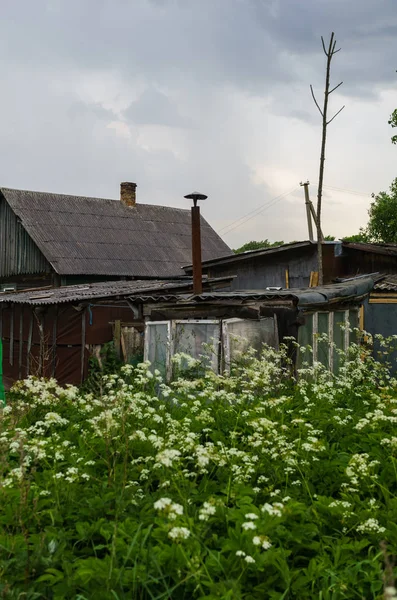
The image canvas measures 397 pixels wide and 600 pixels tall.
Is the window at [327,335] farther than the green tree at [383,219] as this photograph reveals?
No

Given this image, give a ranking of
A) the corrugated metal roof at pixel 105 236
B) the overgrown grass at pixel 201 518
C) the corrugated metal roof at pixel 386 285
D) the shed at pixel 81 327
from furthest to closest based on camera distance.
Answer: the corrugated metal roof at pixel 105 236
the corrugated metal roof at pixel 386 285
the shed at pixel 81 327
the overgrown grass at pixel 201 518

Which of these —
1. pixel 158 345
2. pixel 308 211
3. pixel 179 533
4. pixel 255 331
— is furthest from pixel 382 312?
pixel 179 533

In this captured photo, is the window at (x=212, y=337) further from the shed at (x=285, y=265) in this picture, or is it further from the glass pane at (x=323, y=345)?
the shed at (x=285, y=265)

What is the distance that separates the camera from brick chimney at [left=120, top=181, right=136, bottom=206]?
2784cm

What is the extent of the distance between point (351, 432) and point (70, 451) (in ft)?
7.49

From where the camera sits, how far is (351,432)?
17.0ft

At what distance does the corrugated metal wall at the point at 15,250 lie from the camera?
75.3 feet

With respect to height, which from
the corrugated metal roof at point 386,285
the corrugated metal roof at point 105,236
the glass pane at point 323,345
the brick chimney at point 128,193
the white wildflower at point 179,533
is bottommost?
the white wildflower at point 179,533

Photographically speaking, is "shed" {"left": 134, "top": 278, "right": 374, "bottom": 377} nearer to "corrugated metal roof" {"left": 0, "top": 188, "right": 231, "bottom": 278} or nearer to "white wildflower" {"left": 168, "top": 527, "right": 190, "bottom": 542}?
"white wildflower" {"left": 168, "top": 527, "right": 190, "bottom": 542}

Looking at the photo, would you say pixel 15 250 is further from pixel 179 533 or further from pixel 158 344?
pixel 179 533

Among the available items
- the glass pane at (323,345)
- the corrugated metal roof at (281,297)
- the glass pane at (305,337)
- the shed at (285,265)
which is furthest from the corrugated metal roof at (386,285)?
the glass pane at (305,337)

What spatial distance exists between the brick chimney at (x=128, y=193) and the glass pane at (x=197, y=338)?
17049 millimetres

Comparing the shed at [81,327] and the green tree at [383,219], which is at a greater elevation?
the green tree at [383,219]

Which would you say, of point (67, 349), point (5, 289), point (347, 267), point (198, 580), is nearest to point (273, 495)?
point (198, 580)
